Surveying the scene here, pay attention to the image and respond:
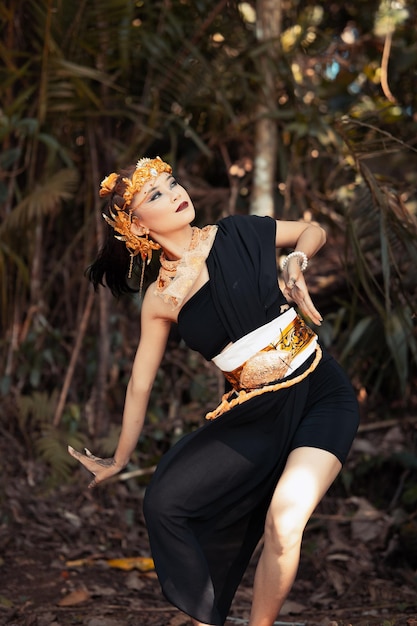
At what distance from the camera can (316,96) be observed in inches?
205

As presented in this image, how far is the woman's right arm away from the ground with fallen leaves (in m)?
0.81

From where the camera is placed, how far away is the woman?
269cm

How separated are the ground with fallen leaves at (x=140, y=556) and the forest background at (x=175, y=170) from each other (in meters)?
0.04

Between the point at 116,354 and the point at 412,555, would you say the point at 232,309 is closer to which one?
the point at 412,555

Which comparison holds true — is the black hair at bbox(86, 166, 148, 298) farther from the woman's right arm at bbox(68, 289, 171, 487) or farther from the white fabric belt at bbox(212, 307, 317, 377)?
the white fabric belt at bbox(212, 307, 317, 377)

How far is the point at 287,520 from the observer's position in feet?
8.17

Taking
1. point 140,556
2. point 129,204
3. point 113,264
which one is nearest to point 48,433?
point 140,556

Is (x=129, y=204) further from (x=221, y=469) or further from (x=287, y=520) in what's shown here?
(x=287, y=520)

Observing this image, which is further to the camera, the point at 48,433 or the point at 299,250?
the point at 48,433

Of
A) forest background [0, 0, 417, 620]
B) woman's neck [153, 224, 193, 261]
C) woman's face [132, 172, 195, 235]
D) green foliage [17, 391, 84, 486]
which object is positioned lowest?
green foliage [17, 391, 84, 486]

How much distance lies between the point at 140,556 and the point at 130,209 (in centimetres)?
230

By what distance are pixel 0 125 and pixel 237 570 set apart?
3.07m

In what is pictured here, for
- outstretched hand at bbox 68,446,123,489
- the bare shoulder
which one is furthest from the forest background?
the bare shoulder

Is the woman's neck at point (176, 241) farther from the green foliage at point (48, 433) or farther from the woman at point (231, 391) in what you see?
the green foliage at point (48, 433)
